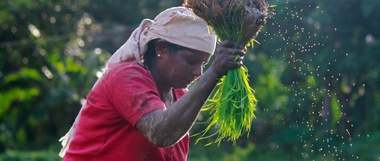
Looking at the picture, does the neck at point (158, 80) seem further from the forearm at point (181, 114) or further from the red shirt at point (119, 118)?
the forearm at point (181, 114)

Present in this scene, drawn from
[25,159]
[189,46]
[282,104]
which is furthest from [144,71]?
[282,104]

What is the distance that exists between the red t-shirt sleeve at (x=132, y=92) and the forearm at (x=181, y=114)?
57mm

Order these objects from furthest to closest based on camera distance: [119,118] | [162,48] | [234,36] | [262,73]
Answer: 1. [262,73]
2. [162,48]
3. [119,118]
4. [234,36]

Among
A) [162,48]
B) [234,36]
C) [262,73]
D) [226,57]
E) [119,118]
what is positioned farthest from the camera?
[262,73]

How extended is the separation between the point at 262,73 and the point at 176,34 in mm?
12046

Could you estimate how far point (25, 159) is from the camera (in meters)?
12.1

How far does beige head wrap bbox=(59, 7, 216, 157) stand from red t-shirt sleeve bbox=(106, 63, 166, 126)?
16 centimetres

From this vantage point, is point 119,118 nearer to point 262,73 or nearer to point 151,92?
point 151,92

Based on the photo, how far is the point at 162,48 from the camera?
3.73 meters

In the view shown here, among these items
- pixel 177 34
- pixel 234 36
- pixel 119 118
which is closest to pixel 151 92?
pixel 119 118

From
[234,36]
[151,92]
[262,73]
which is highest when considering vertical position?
[234,36]

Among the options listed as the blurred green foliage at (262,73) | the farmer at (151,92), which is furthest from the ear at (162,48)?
the blurred green foliage at (262,73)

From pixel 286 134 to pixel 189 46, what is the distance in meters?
11.8

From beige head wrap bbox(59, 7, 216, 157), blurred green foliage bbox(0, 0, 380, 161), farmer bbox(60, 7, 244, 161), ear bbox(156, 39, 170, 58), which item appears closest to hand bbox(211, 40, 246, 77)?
farmer bbox(60, 7, 244, 161)
